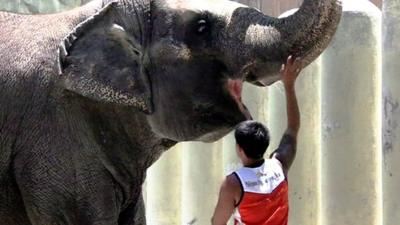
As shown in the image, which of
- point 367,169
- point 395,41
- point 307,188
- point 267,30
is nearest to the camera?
point 267,30

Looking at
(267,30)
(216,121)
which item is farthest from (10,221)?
(267,30)

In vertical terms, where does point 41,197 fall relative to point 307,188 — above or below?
→ above

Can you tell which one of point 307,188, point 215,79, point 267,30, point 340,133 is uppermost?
point 267,30

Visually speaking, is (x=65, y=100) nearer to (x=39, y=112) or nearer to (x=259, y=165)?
(x=39, y=112)

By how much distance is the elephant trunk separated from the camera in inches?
139

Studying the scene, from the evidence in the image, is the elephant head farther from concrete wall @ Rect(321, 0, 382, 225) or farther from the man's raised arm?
concrete wall @ Rect(321, 0, 382, 225)

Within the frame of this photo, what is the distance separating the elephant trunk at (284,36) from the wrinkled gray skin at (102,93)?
17mm

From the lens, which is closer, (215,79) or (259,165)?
(215,79)

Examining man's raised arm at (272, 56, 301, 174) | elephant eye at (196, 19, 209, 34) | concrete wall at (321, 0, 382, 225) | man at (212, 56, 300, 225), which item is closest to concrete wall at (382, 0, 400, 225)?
concrete wall at (321, 0, 382, 225)

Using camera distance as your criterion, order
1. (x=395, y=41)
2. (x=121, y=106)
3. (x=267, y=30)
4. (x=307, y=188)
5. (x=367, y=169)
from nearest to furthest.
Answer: (x=267, y=30) < (x=121, y=106) < (x=395, y=41) < (x=367, y=169) < (x=307, y=188)

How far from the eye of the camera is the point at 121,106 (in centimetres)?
392

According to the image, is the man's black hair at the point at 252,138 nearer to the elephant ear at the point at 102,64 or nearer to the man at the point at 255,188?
the man at the point at 255,188

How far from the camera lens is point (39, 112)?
3.85m

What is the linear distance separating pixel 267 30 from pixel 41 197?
0.98 meters
